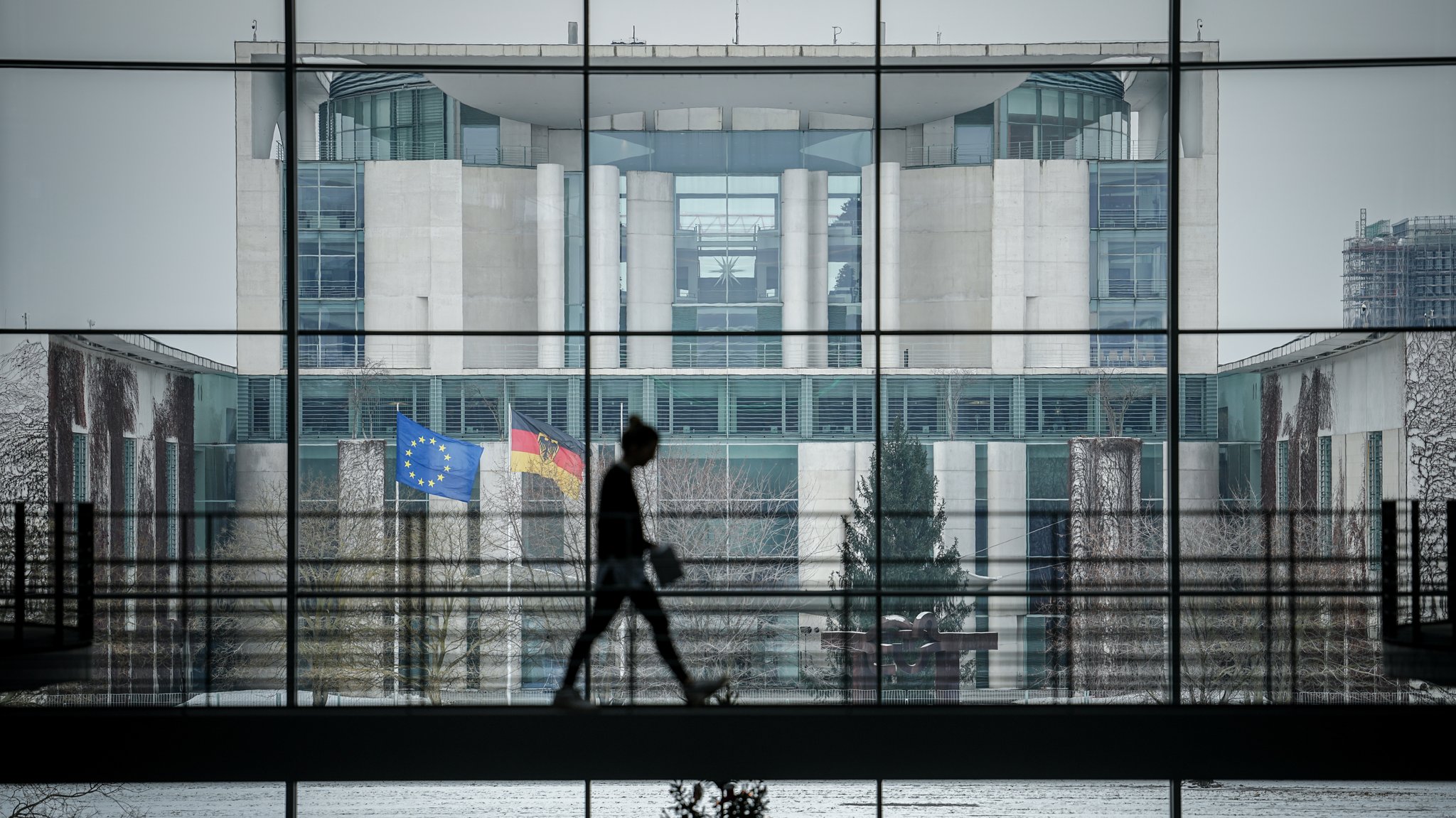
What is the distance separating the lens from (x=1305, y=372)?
12633 mm

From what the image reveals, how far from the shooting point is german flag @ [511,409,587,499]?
47.4 feet

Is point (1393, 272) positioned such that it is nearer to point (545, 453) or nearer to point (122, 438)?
point (545, 453)

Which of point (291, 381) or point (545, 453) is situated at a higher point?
point (291, 381)

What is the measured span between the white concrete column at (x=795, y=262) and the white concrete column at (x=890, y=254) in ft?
3.88

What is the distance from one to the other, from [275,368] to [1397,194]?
1268 cm

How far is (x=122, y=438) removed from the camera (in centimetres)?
1149

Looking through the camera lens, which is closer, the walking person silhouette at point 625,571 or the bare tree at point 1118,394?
the walking person silhouette at point 625,571

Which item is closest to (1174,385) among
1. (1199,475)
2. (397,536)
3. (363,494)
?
(1199,475)

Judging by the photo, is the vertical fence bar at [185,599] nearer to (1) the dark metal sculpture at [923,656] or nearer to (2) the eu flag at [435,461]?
(2) the eu flag at [435,461]

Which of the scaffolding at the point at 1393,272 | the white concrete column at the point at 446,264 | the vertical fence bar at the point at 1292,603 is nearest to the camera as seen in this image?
the vertical fence bar at the point at 1292,603

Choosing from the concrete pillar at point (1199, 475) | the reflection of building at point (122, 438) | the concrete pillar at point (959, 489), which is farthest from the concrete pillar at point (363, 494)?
the concrete pillar at point (1199, 475)

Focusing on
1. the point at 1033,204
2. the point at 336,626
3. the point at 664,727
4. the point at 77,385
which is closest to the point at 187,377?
the point at 77,385

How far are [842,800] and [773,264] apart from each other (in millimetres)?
11818

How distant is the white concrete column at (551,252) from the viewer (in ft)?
51.9
